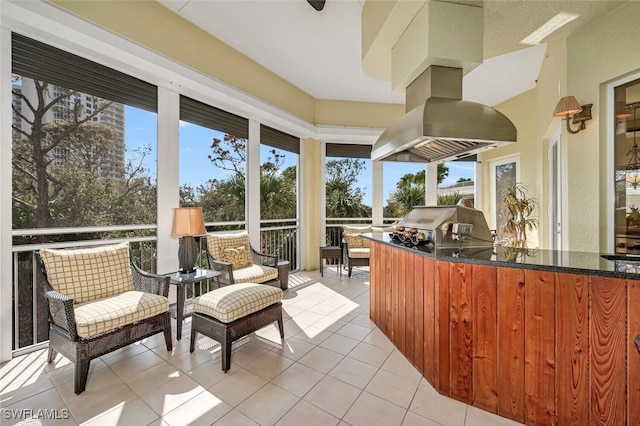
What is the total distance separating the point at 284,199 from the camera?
526 centimetres

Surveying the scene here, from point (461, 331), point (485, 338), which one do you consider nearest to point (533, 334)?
point (485, 338)

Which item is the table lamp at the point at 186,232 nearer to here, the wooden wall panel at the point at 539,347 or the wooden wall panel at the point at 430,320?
the wooden wall panel at the point at 430,320

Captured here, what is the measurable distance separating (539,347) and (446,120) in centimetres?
158

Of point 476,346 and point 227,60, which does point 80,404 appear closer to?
point 476,346

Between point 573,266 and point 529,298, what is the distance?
280mm

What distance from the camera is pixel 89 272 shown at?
7.69ft

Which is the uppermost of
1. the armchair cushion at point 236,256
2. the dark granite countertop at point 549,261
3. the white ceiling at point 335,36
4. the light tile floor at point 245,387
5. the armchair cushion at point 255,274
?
the white ceiling at point 335,36

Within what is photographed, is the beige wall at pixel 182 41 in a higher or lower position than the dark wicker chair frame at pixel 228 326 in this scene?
higher

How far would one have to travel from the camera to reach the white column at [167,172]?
326 centimetres

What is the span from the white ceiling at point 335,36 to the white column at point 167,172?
101 centimetres

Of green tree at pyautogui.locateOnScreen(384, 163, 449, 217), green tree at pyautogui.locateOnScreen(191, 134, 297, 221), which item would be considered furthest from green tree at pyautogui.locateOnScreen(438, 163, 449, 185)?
green tree at pyautogui.locateOnScreen(191, 134, 297, 221)

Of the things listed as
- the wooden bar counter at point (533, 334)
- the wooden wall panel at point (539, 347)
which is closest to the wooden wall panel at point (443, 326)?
the wooden bar counter at point (533, 334)

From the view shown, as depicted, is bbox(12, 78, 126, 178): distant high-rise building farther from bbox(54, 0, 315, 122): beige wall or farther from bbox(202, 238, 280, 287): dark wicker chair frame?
bbox(202, 238, 280, 287): dark wicker chair frame

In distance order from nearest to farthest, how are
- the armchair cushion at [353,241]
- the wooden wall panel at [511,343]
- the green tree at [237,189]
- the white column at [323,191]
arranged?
the wooden wall panel at [511,343] → the green tree at [237,189] → the armchair cushion at [353,241] → the white column at [323,191]
